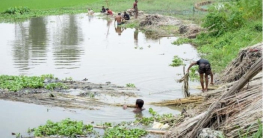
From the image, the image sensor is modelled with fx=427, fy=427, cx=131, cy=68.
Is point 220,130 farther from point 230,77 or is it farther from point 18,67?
point 18,67

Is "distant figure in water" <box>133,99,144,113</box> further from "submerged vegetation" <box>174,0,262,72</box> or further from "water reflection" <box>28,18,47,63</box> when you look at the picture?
"submerged vegetation" <box>174,0,262,72</box>

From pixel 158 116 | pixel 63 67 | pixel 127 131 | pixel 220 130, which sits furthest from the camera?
pixel 63 67

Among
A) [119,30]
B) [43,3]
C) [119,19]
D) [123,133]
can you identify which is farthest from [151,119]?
[43,3]

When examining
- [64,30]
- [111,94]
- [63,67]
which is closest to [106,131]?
[111,94]

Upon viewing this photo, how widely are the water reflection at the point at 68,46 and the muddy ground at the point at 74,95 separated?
3.41m

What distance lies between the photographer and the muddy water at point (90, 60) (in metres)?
10.8

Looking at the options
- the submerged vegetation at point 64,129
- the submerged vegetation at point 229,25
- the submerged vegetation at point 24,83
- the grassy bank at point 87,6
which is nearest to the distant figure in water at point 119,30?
the submerged vegetation at point 229,25

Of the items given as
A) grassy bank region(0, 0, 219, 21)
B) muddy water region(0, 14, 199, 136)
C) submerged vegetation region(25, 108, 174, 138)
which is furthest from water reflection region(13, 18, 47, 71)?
submerged vegetation region(25, 108, 174, 138)

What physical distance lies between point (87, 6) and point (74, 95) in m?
30.1

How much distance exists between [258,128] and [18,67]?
11.5 metres

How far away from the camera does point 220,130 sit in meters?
7.12

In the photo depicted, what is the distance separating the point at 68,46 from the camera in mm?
20734

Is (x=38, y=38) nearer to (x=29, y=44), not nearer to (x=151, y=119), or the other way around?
(x=29, y=44)

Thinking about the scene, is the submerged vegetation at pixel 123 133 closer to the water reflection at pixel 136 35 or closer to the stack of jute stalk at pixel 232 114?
the stack of jute stalk at pixel 232 114
